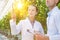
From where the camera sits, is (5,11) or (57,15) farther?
(5,11)

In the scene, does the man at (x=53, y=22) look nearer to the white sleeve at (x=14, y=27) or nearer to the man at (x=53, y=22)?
the man at (x=53, y=22)

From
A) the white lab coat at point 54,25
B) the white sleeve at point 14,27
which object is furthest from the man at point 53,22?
the white sleeve at point 14,27

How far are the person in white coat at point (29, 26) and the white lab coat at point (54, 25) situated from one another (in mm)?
89

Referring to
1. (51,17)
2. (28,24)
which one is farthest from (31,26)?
(51,17)

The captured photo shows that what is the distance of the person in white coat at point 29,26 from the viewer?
6.19 ft

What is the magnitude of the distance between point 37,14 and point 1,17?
31 centimetres

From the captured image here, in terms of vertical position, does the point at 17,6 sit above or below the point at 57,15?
above

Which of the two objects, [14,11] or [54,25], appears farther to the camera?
[14,11]

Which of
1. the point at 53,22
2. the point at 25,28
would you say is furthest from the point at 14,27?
the point at 53,22

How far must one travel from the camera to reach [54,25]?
1.81m

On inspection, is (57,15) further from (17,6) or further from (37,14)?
(17,6)

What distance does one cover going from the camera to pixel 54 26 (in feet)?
5.94

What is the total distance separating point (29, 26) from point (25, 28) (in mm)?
38

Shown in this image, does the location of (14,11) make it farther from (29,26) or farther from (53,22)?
(53,22)
